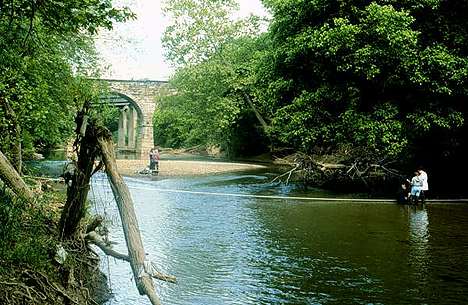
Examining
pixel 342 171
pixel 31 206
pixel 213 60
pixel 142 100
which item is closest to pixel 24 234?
pixel 31 206

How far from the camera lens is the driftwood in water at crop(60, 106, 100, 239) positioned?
677cm

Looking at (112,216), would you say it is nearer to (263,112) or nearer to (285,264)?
(285,264)

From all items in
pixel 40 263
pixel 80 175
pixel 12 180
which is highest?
pixel 80 175

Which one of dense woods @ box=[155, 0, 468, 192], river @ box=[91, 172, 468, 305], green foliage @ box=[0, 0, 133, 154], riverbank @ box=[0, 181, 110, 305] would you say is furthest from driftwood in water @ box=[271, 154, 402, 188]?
riverbank @ box=[0, 181, 110, 305]

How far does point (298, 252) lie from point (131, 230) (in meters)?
6.77

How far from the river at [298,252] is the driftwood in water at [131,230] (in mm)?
2533

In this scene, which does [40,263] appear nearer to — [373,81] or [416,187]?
[416,187]

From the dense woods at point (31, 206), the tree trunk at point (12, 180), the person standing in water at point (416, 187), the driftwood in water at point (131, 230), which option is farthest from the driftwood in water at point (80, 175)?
the person standing in water at point (416, 187)

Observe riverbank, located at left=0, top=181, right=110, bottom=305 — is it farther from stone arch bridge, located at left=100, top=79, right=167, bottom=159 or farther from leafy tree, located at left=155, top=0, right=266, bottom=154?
stone arch bridge, located at left=100, top=79, right=167, bottom=159

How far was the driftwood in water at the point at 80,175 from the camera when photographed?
677 centimetres

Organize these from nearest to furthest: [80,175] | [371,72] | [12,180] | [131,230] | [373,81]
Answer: [131,230], [80,175], [12,180], [371,72], [373,81]

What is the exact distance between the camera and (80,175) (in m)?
7.21

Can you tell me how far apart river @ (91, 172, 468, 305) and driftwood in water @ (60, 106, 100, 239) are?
682 millimetres

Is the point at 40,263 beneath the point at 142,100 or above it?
beneath
